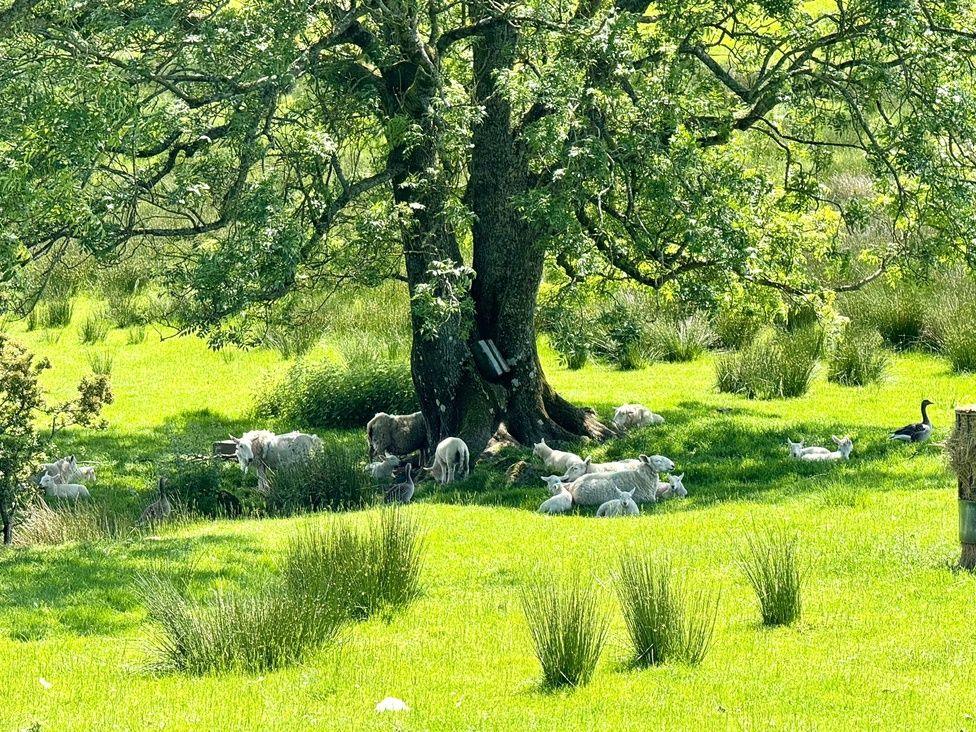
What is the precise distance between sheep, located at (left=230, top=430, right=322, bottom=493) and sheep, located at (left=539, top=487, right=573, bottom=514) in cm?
340

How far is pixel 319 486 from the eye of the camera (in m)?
15.5

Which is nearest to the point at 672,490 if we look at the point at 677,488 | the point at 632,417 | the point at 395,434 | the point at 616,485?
the point at 677,488

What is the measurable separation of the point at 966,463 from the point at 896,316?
14.9m

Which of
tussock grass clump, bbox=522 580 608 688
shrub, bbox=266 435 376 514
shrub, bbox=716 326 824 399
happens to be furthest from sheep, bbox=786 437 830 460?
tussock grass clump, bbox=522 580 608 688

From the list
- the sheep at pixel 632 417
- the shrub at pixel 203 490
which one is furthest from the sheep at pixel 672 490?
the shrub at pixel 203 490

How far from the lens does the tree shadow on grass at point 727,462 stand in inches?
571

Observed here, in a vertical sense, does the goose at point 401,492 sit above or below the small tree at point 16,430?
below

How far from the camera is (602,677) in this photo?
7.86 meters

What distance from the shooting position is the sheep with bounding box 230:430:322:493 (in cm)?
1656

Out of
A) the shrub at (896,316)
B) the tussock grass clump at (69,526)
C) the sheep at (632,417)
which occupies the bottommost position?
the tussock grass clump at (69,526)

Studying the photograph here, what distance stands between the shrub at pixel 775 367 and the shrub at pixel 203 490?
8227 millimetres

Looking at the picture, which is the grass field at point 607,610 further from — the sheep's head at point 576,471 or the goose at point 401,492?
the sheep's head at point 576,471

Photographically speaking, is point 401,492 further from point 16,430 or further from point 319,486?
point 16,430

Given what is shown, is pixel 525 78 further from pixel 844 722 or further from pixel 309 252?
pixel 844 722
